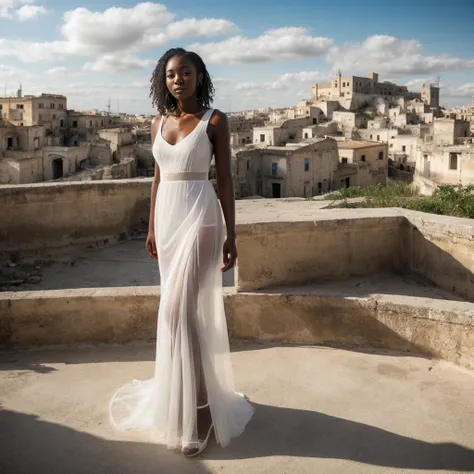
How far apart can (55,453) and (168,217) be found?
127 centimetres

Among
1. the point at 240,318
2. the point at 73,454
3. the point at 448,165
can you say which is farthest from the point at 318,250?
the point at 448,165

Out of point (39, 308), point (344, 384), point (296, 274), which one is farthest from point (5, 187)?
point (344, 384)

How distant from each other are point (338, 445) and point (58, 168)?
1591 inches

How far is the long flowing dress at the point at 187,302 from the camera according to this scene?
2770 mm

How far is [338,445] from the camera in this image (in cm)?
273

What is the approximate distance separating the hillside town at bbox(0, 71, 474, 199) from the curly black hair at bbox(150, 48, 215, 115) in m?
20.9

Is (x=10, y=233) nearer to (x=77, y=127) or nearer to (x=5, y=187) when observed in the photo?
(x=5, y=187)

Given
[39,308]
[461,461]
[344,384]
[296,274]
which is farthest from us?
[296,274]

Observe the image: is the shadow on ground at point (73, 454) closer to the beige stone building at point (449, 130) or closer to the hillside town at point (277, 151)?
the hillside town at point (277, 151)

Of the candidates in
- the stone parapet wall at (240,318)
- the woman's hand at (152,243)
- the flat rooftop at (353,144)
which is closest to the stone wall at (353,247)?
the stone parapet wall at (240,318)

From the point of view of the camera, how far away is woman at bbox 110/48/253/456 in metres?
2.78

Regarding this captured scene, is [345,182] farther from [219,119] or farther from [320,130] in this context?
[219,119]

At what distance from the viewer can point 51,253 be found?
6.02m

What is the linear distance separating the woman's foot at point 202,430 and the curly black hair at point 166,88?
5.25 feet
